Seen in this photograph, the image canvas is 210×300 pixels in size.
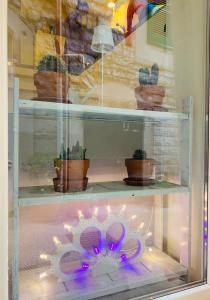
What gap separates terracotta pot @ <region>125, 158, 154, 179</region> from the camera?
1.18 m

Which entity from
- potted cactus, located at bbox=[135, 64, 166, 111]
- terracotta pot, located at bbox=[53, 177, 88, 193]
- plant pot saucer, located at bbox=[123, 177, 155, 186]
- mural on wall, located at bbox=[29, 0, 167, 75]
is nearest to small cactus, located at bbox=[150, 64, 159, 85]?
potted cactus, located at bbox=[135, 64, 166, 111]

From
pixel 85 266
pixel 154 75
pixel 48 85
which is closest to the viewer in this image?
pixel 48 85

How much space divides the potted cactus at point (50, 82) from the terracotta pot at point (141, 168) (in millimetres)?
431

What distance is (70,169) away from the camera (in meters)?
0.99

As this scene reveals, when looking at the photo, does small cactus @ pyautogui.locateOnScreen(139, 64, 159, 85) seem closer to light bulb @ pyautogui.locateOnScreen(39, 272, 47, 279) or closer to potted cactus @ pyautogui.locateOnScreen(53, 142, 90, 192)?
potted cactus @ pyautogui.locateOnScreen(53, 142, 90, 192)

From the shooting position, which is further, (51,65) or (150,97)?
(150,97)

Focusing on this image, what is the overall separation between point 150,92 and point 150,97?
0.02 m

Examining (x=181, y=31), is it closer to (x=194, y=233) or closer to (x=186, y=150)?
(x=186, y=150)

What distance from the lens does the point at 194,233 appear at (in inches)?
43.9

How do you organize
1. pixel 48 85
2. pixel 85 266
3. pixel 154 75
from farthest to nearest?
pixel 154 75, pixel 85 266, pixel 48 85

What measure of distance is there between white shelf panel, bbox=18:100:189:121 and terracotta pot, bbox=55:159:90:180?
208 mm

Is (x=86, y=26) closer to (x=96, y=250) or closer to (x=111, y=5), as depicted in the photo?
(x=111, y=5)

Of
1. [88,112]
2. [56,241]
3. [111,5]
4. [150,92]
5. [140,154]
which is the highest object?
[111,5]

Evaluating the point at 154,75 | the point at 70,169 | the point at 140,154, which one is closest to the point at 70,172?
the point at 70,169
